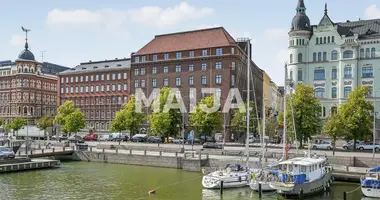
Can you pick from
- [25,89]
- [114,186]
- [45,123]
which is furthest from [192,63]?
[25,89]

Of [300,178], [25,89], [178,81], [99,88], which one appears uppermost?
[178,81]

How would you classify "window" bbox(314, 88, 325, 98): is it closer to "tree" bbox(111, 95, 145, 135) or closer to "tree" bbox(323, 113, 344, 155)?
"tree" bbox(323, 113, 344, 155)

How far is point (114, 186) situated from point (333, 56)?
5820cm

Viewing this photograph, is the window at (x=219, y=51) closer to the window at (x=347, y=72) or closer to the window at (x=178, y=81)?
the window at (x=178, y=81)

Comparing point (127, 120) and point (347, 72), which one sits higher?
point (347, 72)

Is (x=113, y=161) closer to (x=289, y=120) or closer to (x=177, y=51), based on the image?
(x=289, y=120)

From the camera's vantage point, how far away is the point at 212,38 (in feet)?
310

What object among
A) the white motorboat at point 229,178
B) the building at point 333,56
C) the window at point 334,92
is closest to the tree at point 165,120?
the building at point 333,56

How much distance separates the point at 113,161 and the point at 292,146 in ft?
96.3

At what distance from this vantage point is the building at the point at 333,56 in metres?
79.3

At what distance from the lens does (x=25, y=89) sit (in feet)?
416

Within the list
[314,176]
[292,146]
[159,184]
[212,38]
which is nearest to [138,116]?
[212,38]

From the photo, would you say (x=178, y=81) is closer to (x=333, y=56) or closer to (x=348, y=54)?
(x=333, y=56)

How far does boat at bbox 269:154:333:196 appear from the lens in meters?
36.9
